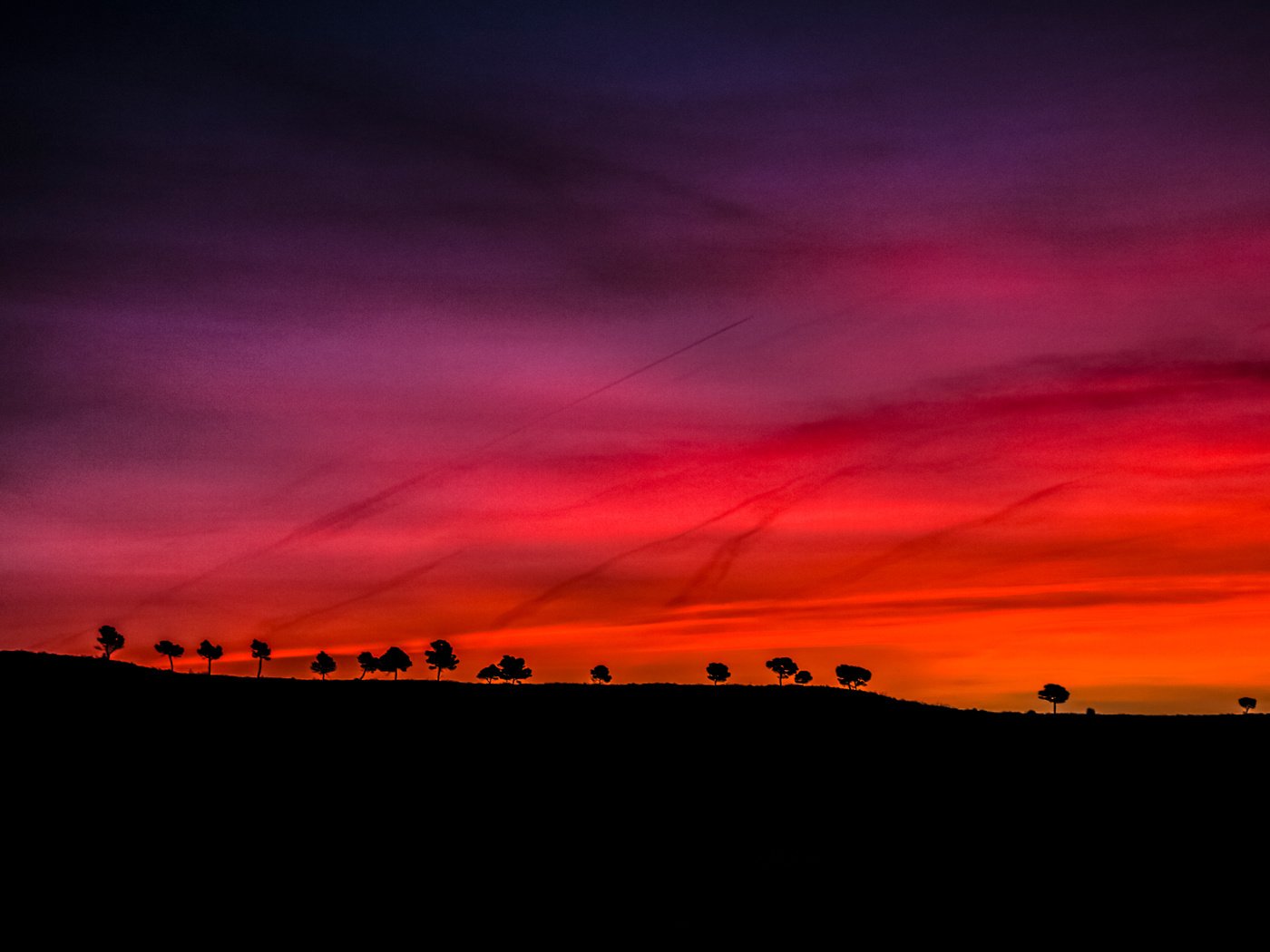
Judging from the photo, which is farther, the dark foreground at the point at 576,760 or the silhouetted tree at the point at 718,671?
the silhouetted tree at the point at 718,671

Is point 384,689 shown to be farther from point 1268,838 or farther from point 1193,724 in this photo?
point 1193,724

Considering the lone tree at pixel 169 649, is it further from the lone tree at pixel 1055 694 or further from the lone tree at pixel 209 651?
the lone tree at pixel 1055 694

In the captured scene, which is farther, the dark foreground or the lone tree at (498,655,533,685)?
the lone tree at (498,655,533,685)

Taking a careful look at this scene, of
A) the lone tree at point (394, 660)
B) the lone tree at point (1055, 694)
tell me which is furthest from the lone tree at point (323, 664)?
the lone tree at point (1055, 694)

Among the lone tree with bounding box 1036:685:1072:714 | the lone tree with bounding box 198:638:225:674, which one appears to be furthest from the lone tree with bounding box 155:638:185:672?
the lone tree with bounding box 1036:685:1072:714

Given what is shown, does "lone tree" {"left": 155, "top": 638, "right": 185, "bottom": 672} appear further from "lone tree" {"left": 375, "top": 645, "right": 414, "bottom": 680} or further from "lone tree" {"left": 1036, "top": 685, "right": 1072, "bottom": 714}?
"lone tree" {"left": 1036, "top": 685, "right": 1072, "bottom": 714}

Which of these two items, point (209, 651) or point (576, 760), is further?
point (209, 651)

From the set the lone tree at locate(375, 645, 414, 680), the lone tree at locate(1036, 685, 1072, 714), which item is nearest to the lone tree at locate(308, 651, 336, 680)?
the lone tree at locate(375, 645, 414, 680)

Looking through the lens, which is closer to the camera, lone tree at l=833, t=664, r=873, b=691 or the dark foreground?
the dark foreground

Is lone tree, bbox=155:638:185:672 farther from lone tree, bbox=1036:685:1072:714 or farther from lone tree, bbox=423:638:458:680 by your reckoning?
lone tree, bbox=1036:685:1072:714

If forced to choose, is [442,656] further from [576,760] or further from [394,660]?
[576,760]

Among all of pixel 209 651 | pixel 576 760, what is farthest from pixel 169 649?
pixel 576 760

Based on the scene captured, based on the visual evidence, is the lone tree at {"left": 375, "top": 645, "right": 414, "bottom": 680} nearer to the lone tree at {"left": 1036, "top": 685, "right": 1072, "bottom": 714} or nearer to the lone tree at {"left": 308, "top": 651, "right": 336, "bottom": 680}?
the lone tree at {"left": 308, "top": 651, "right": 336, "bottom": 680}

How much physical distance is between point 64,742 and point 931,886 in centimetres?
4837
